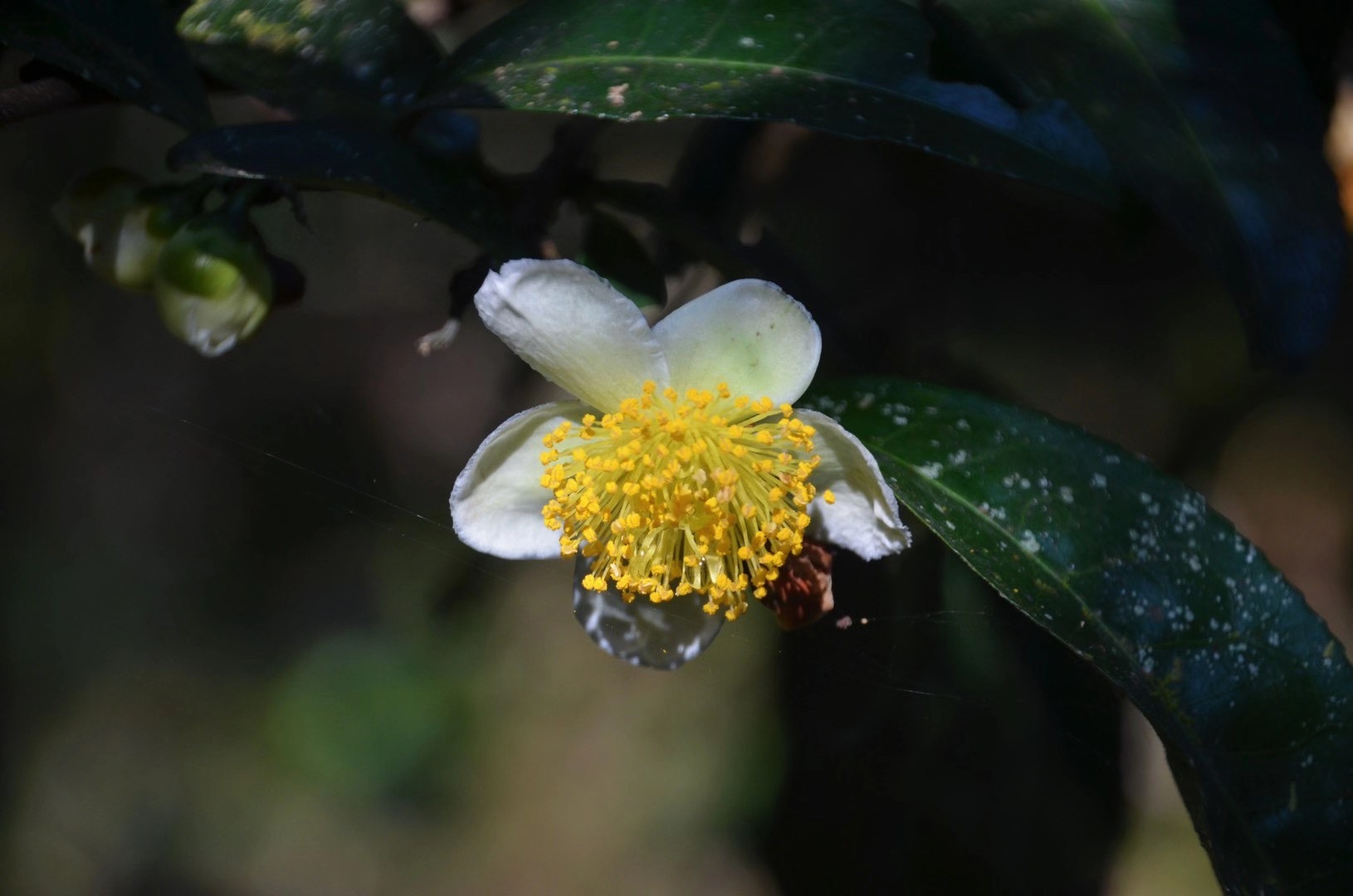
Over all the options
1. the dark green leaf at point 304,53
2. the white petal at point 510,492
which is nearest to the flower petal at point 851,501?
the white petal at point 510,492

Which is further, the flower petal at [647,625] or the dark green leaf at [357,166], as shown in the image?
the flower petal at [647,625]

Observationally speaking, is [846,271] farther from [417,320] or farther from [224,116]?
[224,116]

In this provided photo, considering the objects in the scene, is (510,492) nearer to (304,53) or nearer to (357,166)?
(357,166)

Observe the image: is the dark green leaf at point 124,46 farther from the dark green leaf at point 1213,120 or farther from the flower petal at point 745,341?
the dark green leaf at point 1213,120

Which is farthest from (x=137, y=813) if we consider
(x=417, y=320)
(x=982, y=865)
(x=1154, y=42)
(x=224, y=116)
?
(x=1154, y=42)

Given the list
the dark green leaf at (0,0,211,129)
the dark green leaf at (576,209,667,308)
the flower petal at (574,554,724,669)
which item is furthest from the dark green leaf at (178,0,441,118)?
the flower petal at (574,554,724,669)

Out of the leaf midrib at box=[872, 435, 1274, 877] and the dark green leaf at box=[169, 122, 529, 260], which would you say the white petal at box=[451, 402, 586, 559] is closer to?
the dark green leaf at box=[169, 122, 529, 260]
